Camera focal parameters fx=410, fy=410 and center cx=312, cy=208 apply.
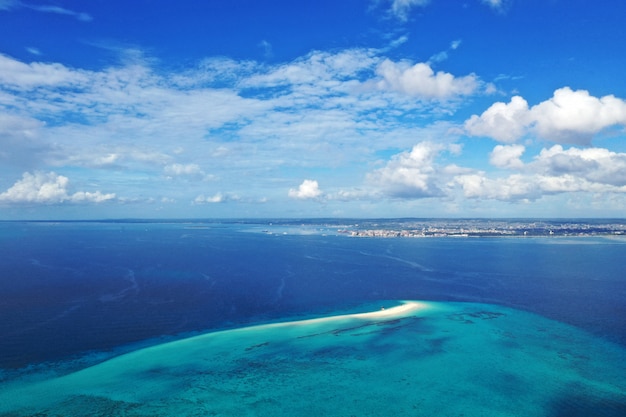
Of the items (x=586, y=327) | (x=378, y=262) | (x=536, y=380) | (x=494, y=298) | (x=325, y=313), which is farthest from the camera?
(x=378, y=262)

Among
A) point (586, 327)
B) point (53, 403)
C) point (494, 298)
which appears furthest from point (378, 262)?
point (53, 403)

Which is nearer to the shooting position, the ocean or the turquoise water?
the turquoise water

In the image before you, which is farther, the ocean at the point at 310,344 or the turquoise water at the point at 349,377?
the ocean at the point at 310,344

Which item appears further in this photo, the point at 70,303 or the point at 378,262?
the point at 378,262

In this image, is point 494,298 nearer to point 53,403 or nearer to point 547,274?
point 547,274
